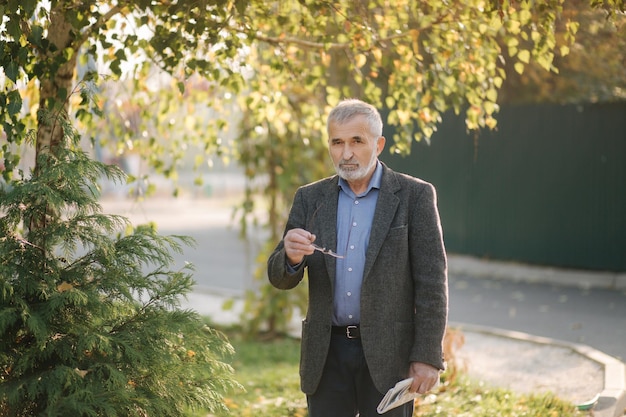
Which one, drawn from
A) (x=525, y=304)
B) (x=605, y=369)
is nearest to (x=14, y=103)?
(x=605, y=369)

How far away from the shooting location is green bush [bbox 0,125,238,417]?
143 inches

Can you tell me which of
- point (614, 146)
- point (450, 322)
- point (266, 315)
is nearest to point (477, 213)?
point (614, 146)

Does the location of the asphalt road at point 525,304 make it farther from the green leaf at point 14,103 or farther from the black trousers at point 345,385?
the black trousers at point 345,385

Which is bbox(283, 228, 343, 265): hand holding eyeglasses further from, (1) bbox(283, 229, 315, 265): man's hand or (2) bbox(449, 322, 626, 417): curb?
(2) bbox(449, 322, 626, 417): curb

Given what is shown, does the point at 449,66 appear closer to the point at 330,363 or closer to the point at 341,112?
the point at 341,112

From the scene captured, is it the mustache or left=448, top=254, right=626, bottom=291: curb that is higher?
the mustache

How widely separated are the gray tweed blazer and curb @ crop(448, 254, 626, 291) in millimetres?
9047

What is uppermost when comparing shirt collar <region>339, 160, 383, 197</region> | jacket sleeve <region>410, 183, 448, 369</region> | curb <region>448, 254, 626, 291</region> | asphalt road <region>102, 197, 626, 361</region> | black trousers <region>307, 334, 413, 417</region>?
shirt collar <region>339, 160, 383, 197</region>

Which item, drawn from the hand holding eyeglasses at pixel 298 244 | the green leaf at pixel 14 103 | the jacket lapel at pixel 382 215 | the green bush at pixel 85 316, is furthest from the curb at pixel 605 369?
the green leaf at pixel 14 103

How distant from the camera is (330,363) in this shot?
374cm

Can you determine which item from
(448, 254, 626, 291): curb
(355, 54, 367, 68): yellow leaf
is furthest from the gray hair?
(448, 254, 626, 291): curb

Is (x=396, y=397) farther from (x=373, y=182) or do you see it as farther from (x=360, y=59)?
(x=360, y=59)

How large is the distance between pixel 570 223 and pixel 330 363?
1020 cm

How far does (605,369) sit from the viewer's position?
7125mm
